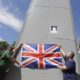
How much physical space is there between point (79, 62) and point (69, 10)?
1913 millimetres

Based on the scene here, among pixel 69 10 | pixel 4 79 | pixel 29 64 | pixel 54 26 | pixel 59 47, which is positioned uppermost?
pixel 69 10

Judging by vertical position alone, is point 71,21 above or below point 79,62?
above

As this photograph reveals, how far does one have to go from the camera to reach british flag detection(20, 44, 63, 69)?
770 cm

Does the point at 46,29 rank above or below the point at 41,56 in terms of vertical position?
above

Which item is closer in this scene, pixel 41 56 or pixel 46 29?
pixel 41 56

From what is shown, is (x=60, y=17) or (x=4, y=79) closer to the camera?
(x=4, y=79)

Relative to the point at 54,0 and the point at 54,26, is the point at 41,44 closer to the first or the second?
the point at 54,26

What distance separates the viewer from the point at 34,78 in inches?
299

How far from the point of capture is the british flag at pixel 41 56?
7.70 meters

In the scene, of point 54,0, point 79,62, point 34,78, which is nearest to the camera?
point 34,78

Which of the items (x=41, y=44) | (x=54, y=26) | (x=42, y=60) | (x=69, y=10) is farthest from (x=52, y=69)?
(x=69, y=10)

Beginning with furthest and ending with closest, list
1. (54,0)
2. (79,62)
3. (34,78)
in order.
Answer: (54,0)
(79,62)
(34,78)

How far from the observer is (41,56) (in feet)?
25.5

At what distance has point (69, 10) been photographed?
8.57 meters
